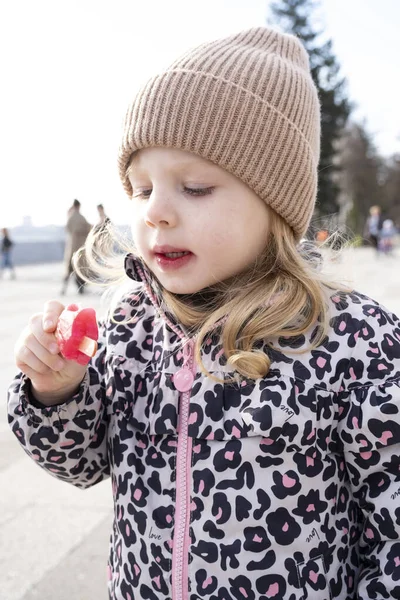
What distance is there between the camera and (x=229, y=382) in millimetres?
1349

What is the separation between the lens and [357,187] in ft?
151

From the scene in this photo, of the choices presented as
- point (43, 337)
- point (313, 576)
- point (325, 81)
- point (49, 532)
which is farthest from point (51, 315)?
point (325, 81)

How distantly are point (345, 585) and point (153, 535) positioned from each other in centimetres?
42

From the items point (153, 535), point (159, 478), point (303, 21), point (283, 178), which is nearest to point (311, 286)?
point (283, 178)

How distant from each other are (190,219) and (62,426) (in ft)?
1.79

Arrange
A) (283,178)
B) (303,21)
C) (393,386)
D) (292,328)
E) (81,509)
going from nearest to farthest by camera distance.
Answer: (393,386)
(292,328)
(283,178)
(81,509)
(303,21)

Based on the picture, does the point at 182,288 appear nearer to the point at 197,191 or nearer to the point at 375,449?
the point at 197,191

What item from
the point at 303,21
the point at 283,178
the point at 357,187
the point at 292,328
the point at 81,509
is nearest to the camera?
the point at 292,328

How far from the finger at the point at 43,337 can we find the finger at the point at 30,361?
0.04 metres

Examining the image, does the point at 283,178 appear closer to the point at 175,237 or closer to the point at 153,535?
the point at 175,237

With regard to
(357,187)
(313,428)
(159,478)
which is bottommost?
(357,187)

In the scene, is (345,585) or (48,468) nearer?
(345,585)

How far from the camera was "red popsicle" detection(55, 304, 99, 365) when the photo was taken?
123cm

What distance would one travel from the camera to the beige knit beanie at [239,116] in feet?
4.59
